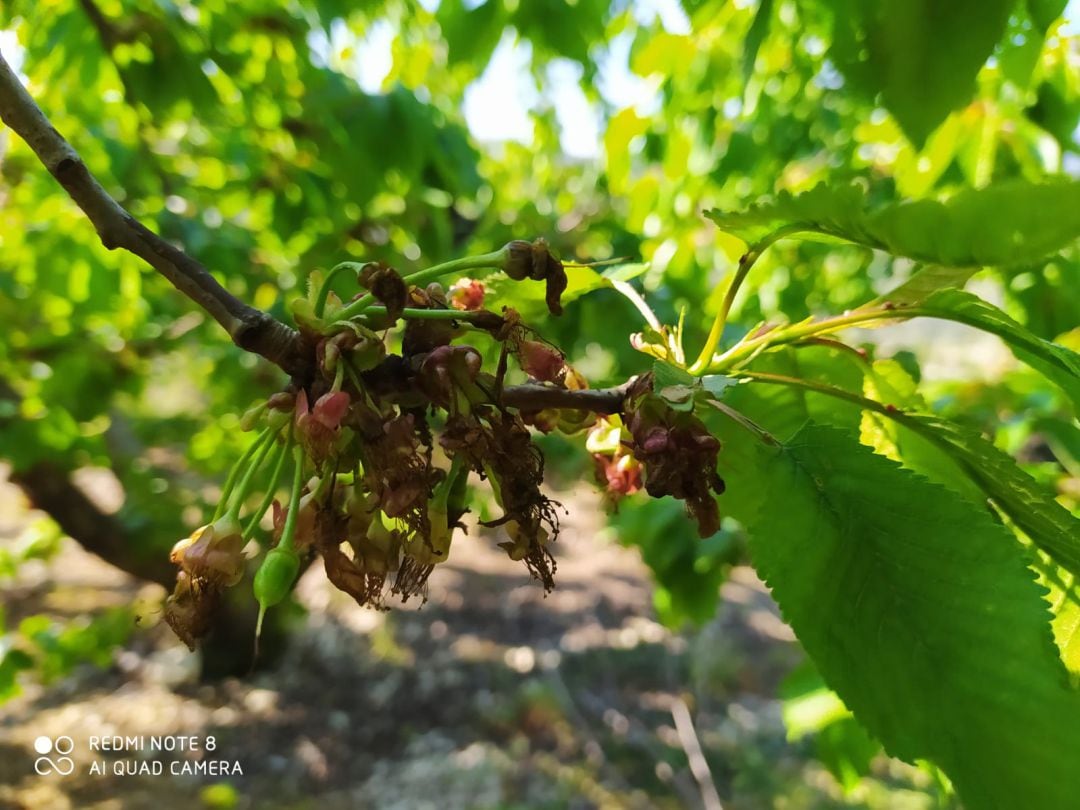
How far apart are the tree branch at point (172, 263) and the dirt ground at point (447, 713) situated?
1.76 meters

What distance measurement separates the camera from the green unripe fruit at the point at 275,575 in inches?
18.6

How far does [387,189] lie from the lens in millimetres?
1804

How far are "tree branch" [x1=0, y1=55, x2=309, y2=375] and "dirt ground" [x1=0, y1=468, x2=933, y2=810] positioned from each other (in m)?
1.76

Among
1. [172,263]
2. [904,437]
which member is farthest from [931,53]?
[172,263]

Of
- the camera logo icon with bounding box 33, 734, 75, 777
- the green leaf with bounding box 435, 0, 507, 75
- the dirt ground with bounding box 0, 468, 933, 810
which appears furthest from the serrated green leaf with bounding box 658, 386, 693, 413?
the camera logo icon with bounding box 33, 734, 75, 777

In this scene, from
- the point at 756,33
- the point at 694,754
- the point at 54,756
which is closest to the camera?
the point at 756,33

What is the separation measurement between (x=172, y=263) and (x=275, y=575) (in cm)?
20

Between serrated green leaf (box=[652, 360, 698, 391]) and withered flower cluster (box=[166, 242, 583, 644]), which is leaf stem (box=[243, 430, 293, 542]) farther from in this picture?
serrated green leaf (box=[652, 360, 698, 391])

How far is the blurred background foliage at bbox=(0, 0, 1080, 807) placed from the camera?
1367 millimetres

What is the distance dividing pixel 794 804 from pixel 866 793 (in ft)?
0.75

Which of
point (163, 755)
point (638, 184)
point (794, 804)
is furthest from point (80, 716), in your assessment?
point (638, 184)

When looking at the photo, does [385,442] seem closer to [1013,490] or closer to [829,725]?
[1013,490]

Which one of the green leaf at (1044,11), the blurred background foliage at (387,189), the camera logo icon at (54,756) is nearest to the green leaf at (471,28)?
the blurred background foliage at (387,189)

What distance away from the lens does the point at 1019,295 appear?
1407mm
